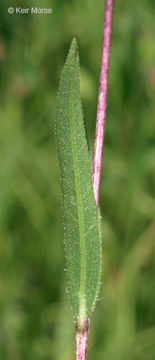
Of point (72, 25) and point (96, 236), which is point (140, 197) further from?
point (96, 236)

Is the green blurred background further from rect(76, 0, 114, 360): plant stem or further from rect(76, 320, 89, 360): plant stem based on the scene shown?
rect(76, 0, 114, 360): plant stem

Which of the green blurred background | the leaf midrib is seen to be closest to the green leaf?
the leaf midrib

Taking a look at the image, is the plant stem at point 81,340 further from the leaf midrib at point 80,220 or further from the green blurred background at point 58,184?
the green blurred background at point 58,184

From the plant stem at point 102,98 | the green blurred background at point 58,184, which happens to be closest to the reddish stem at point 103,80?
the plant stem at point 102,98

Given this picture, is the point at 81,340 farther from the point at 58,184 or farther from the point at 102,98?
the point at 58,184

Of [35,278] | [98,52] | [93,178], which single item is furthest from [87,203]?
[98,52]

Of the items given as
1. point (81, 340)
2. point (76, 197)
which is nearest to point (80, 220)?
point (76, 197)
